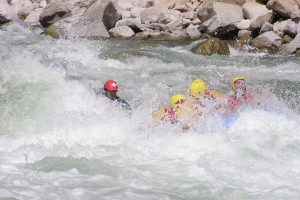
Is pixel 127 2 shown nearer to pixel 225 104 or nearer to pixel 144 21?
pixel 144 21

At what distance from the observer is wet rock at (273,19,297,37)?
1362 cm

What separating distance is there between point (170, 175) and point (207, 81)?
4.92 meters

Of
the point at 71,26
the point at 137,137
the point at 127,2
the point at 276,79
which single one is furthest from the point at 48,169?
the point at 127,2

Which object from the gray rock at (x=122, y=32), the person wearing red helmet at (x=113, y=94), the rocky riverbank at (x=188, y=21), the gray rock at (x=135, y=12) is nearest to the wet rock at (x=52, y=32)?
the rocky riverbank at (x=188, y=21)

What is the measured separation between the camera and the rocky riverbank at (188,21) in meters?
13.7

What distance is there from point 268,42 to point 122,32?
171 inches

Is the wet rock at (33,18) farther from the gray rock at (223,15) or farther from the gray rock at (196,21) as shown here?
the gray rock at (223,15)

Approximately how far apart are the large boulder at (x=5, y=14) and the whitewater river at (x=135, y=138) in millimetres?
7896

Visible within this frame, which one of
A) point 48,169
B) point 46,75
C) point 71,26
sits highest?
point 48,169

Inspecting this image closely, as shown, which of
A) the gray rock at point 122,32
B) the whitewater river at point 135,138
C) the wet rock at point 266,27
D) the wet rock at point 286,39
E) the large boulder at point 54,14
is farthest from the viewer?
the large boulder at point 54,14

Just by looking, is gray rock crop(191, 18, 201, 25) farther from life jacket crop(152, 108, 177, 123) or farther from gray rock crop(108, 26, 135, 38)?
life jacket crop(152, 108, 177, 123)

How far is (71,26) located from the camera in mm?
15742

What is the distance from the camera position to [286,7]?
14.5 m

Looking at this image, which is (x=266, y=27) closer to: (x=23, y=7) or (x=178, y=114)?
(x=178, y=114)
